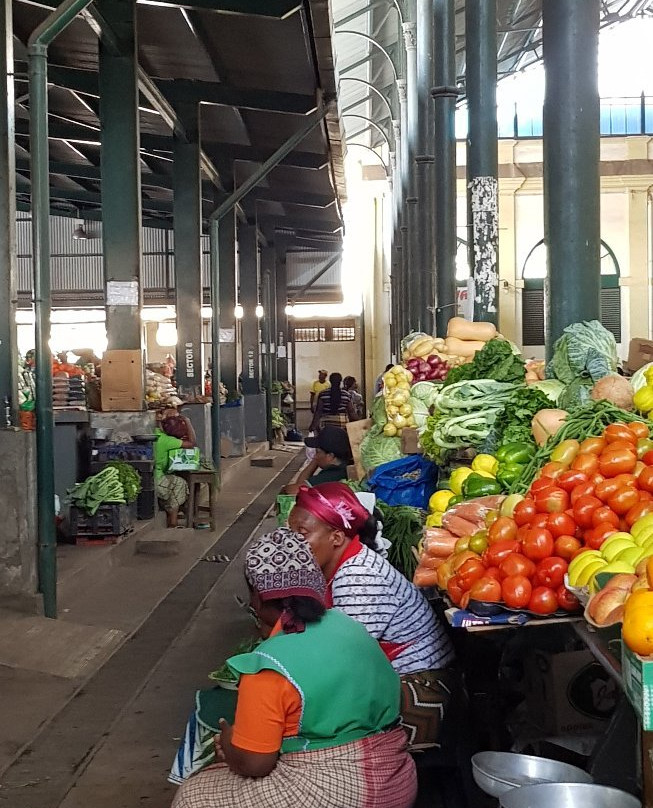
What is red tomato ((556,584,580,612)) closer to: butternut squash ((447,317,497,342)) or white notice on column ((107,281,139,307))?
butternut squash ((447,317,497,342))

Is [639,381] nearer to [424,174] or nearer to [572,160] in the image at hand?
[572,160]

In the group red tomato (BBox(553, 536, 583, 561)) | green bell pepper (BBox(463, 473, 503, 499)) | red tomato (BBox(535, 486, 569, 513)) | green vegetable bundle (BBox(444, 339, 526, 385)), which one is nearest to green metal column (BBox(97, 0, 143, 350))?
green vegetable bundle (BBox(444, 339, 526, 385))

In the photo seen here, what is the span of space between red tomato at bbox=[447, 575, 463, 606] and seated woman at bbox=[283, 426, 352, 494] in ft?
15.5

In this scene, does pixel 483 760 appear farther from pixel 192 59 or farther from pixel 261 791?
pixel 192 59

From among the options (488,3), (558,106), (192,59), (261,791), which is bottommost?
(261,791)

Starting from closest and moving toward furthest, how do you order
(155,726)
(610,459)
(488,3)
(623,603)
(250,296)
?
(623,603) < (610,459) < (155,726) < (488,3) < (250,296)

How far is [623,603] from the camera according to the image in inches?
103

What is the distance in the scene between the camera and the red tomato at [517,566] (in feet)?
10.4

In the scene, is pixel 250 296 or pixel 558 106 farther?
pixel 250 296

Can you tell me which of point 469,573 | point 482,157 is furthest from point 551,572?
point 482,157

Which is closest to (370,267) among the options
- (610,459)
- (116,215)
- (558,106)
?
(116,215)

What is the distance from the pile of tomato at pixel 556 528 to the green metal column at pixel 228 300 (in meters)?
16.2

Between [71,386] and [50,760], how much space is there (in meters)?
6.84

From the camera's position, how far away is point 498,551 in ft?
10.9
